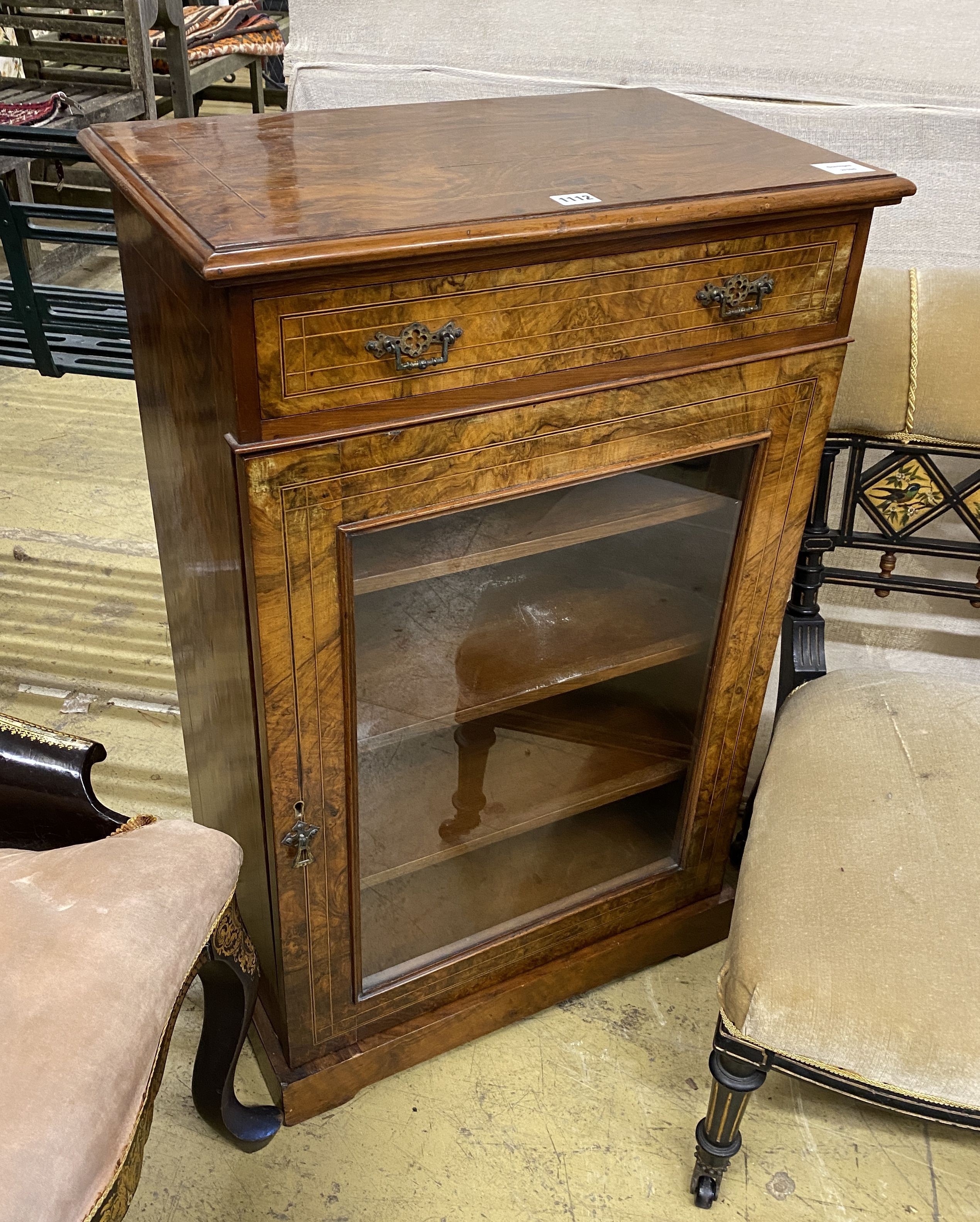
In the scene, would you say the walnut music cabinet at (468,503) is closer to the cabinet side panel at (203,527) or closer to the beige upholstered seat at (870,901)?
the cabinet side panel at (203,527)

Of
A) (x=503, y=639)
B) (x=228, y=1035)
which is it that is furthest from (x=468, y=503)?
(x=228, y=1035)

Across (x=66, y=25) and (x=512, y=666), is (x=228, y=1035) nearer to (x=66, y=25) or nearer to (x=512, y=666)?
(x=512, y=666)

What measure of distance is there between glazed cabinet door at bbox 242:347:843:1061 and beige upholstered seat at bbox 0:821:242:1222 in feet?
0.42

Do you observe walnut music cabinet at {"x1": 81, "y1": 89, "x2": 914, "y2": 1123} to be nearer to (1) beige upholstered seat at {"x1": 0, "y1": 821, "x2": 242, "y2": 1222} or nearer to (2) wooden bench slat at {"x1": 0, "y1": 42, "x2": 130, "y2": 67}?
(1) beige upholstered seat at {"x1": 0, "y1": 821, "x2": 242, "y2": 1222}

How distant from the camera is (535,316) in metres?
0.76

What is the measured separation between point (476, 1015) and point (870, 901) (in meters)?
0.49

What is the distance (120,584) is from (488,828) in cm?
111

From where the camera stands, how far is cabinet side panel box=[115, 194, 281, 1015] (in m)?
0.74

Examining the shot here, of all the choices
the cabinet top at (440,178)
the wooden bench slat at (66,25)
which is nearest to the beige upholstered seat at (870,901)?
the cabinet top at (440,178)

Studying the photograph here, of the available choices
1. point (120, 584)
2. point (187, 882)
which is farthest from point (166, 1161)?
point (120, 584)

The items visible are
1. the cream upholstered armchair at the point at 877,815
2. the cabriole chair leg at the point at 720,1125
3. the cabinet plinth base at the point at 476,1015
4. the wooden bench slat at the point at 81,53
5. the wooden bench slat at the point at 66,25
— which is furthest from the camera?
the wooden bench slat at the point at 81,53

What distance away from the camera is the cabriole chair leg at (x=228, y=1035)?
2.91ft

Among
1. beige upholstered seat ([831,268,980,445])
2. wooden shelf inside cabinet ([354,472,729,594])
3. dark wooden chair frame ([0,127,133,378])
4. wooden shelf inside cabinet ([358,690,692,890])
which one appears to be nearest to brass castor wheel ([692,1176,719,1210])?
wooden shelf inside cabinet ([358,690,692,890])

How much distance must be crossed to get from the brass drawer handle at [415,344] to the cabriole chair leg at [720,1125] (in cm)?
68
